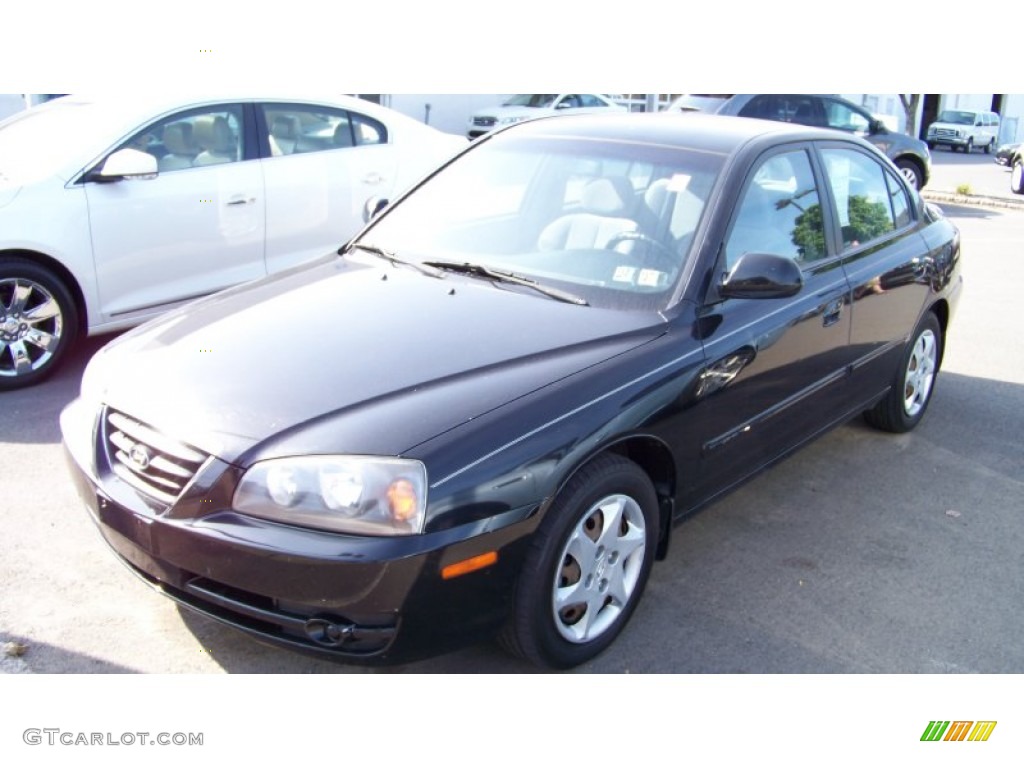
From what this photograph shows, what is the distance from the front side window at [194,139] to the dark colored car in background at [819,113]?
846 cm

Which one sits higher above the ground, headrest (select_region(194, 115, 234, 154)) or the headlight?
headrest (select_region(194, 115, 234, 154))

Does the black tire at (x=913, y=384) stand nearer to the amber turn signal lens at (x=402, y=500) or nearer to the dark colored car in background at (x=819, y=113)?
the amber turn signal lens at (x=402, y=500)

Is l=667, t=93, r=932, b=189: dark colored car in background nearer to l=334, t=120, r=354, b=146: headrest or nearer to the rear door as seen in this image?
l=334, t=120, r=354, b=146: headrest

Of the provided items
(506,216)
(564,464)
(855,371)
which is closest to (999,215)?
(855,371)

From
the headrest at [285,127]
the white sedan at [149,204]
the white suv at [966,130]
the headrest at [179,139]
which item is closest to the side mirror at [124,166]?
the white sedan at [149,204]

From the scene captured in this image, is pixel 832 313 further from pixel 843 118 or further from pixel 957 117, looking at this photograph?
pixel 957 117

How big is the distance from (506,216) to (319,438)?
1.64m

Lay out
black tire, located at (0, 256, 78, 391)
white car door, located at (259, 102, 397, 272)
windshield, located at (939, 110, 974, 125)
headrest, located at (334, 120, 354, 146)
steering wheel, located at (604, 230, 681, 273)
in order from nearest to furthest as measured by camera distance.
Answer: steering wheel, located at (604, 230, 681, 273) → black tire, located at (0, 256, 78, 391) → white car door, located at (259, 102, 397, 272) → headrest, located at (334, 120, 354, 146) → windshield, located at (939, 110, 974, 125)

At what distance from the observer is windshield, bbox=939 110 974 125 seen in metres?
32.1

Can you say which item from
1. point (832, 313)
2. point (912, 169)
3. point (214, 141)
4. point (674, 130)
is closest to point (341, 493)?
point (674, 130)

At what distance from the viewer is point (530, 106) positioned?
22.0m

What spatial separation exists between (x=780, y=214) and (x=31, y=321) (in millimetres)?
4000

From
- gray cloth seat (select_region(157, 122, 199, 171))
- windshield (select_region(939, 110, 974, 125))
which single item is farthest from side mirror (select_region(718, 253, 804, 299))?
windshield (select_region(939, 110, 974, 125))

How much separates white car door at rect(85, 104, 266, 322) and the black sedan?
1987mm
